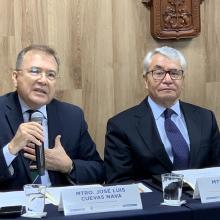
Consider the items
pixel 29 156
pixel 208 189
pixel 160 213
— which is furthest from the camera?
pixel 29 156

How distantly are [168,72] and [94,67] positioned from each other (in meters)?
0.61

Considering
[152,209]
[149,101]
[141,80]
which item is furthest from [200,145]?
[152,209]

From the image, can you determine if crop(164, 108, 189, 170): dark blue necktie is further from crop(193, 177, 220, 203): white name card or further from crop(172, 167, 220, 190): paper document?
crop(193, 177, 220, 203): white name card

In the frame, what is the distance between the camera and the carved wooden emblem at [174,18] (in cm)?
294

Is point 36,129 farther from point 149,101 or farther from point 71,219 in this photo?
point 149,101

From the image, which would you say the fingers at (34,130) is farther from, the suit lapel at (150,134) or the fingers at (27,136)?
the suit lapel at (150,134)

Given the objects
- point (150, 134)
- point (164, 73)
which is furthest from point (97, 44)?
point (150, 134)

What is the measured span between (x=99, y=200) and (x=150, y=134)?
0.89m

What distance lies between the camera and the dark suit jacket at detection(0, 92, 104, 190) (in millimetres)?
2111

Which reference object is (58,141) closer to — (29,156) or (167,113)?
(29,156)

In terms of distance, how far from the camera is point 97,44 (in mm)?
2904

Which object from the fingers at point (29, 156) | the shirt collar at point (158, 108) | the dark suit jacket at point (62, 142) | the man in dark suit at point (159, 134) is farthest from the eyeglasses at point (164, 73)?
the fingers at point (29, 156)

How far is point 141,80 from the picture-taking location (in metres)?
3.00

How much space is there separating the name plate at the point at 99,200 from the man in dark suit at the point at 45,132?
555 millimetres
